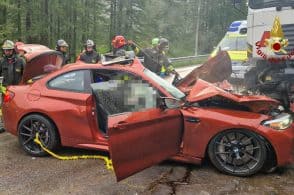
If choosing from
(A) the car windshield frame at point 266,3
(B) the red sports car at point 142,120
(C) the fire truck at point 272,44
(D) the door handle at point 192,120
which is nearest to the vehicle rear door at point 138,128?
(B) the red sports car at point 142,120

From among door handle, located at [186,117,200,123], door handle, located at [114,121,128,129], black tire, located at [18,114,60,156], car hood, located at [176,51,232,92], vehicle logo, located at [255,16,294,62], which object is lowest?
black tire, located at [18,114,60,156]

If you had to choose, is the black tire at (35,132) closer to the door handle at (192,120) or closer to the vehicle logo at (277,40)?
the door handle at (192,120)

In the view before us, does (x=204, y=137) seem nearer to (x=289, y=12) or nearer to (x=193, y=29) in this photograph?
(x=289, y=12)

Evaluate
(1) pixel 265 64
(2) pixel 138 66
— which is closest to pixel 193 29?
(1) pixel 265 64

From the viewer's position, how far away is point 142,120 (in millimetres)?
4988

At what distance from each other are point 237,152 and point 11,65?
442 centimetres

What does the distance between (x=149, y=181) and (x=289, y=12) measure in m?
5.09

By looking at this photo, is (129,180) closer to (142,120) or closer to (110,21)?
(142,120)

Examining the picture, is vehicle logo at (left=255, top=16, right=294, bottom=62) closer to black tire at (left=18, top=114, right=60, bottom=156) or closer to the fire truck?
the fire truck

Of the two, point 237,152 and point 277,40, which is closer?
point 237,152

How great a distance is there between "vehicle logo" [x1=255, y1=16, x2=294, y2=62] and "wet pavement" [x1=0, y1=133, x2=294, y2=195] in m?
3.48

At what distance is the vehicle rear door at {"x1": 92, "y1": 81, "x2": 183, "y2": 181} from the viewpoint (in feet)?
15.6

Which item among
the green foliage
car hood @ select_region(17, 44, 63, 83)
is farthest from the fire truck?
car hood @ select_region(17, 44, 63, 83)

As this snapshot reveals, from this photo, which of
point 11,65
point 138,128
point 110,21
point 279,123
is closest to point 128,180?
point 138,128
